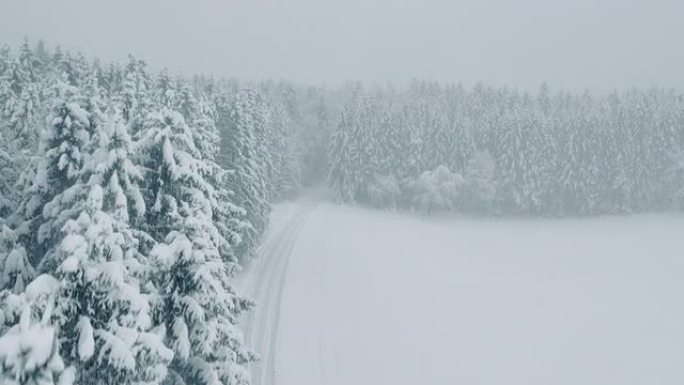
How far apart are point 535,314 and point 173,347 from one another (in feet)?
110

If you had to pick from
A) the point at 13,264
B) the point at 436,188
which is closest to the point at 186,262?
the point at 13,264

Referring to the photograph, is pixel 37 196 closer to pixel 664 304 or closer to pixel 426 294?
pixel 426 294

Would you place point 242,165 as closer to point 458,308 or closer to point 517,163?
point 458,308

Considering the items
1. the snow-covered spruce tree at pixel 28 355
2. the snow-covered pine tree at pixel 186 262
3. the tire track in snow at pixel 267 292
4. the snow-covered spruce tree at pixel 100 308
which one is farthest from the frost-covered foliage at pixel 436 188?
the snow-covered spruce tree at pixel 28 355

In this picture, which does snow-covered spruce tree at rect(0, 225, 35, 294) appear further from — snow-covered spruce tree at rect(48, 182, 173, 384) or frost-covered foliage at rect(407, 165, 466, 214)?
frost-covered foliage at rect(407, 165, 466, 214)

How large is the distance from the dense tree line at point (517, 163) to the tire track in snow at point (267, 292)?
21.3m

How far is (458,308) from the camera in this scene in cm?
4088

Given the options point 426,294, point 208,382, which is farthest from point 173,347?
point 426,294

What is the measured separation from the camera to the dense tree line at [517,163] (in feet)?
256

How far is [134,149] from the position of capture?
1405cm

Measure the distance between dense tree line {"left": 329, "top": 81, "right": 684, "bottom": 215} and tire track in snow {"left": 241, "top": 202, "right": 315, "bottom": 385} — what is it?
21.3 m

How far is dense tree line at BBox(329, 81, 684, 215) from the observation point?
256 feet

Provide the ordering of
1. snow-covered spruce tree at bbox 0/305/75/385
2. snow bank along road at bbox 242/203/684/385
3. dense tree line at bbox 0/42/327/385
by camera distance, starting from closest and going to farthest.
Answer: snow-covered spruce tree at bbox 0/305/75/385, dense tree line at bbox 0/42/327/385, snow bank along road at bbox 242/203/684/385

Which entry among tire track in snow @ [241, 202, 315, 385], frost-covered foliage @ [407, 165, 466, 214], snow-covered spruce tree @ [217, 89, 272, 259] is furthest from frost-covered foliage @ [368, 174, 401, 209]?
snow-covered spruce tree @ [217, 89, 272, 259]
